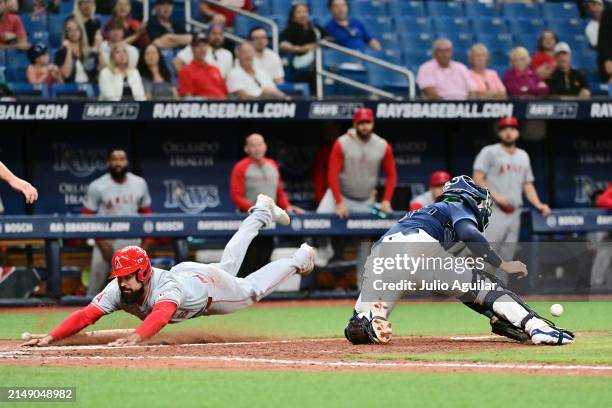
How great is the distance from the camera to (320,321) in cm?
1205

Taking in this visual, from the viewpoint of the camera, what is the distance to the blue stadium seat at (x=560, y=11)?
18.7 meters

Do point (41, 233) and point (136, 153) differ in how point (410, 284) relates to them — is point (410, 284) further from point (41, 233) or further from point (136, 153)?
point (136, 153)

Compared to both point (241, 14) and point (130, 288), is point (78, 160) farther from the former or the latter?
point (130, 288)

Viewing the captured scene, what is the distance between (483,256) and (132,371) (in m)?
2.58

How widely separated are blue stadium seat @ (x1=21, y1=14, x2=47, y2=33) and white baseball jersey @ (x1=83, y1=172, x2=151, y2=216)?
2.41m

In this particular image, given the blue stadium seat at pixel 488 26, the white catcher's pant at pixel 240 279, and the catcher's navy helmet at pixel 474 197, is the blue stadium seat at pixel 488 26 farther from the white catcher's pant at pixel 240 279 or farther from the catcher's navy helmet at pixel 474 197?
the catcher's navy helmet at pixel 474 197

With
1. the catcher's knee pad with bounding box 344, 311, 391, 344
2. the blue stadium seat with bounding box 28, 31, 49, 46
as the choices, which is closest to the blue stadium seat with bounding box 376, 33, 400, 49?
the blue stadium seat with bounding box 28, 31, 49, 46

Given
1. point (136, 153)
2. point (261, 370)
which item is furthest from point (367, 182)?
point (261, 370)

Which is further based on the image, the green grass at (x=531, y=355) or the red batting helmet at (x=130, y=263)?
the red batting helmet at (x=130, y=263)

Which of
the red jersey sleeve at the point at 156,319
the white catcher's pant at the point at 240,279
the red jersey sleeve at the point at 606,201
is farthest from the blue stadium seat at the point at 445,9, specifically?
the red jersey sleeve at the point at 156,319

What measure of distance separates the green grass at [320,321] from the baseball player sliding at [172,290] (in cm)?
68

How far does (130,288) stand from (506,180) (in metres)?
7.41

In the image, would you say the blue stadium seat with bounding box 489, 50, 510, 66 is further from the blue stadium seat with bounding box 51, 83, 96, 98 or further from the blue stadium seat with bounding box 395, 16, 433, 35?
the blue stadium seat with bounding box 51, 83, 96, 98

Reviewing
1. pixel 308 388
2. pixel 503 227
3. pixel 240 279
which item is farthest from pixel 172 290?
pixel 503 227
